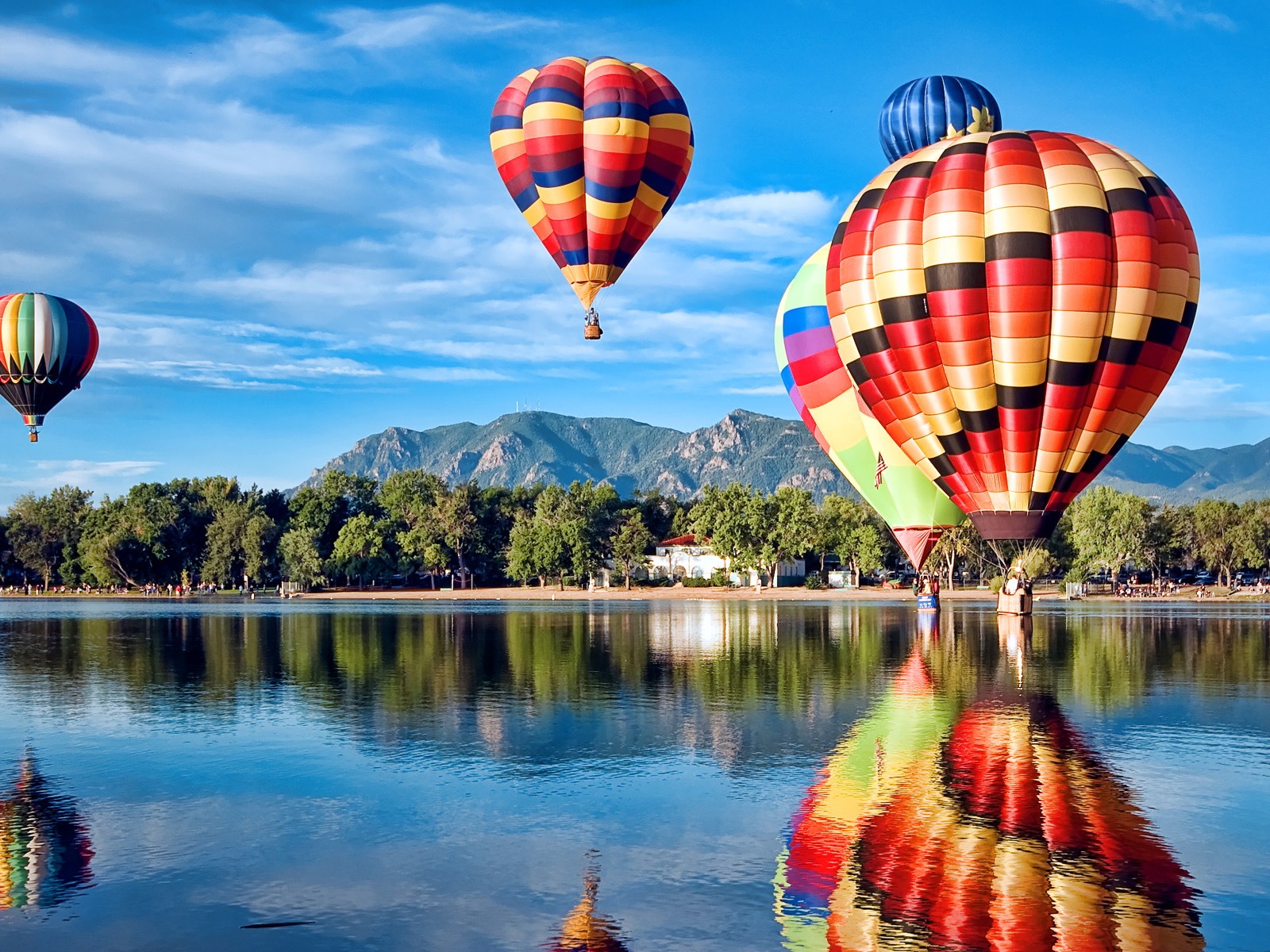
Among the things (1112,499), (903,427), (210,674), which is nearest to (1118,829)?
(903,427)

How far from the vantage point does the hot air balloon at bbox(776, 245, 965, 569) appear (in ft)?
146

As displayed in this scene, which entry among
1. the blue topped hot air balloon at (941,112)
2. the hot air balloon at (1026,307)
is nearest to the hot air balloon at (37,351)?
the blue topped hot air balloon at (941,112)

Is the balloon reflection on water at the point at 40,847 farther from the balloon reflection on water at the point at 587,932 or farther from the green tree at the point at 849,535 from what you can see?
the green tree at the point at 849,535

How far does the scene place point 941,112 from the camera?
4784 cm

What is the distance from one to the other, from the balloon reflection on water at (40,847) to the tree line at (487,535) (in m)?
86.3

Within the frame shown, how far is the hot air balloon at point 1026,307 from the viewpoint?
30.6 metres

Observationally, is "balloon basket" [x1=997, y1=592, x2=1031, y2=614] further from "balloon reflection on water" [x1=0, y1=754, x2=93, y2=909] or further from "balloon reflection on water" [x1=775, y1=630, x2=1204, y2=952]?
"balloon reflection on water" [x1=0, y1=754, x2=93, y2=909]

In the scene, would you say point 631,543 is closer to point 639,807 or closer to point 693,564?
point 693,564

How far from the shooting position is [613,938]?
12445mm

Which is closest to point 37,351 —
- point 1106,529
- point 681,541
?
point 1106,529

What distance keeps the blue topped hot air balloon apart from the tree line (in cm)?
5453

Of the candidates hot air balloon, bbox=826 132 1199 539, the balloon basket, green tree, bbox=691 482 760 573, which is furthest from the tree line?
hot air balloon, bbox=826 132 1199 539

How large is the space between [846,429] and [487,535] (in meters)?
86.4

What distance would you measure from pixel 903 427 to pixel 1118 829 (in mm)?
18986
